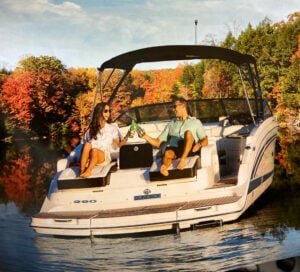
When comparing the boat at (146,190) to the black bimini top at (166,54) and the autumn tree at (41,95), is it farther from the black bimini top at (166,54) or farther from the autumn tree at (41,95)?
the autumn tree at (41,95)

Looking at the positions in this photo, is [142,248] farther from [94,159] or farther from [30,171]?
[30,171]

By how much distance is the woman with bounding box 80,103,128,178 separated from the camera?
283 centimetres

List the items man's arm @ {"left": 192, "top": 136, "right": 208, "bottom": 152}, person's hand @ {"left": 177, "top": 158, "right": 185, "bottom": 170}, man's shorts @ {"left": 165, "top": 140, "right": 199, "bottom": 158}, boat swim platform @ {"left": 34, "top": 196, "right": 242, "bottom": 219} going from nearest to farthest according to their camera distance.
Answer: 1. boat swim platform @ {"left": 34, "top": 196, "right": 242, "bottom": 219}
2. person's hand @ {"left": 177, "top": 158, "right": 185, "bottom": 170}
3. man's shorts @ {"left": 165, "top": 140, "right": 199, "bottom": 158}
4. man's arm @ {"left": 192, "top": 136, "right": 208, "bottom": 152}

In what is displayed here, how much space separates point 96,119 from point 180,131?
0.50 m

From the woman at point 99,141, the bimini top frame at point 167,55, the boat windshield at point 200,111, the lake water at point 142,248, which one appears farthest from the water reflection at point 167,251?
the boat windshield at point 200,111

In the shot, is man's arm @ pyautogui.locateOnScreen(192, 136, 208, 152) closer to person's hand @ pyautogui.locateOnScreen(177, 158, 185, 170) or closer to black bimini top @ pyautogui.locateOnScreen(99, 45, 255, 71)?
person's hand @ pyautogui.locateOnScreen(177, 158, 185, 170)

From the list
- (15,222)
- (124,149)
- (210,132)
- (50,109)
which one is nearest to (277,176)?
(210,132)

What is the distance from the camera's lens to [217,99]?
3.29 meters

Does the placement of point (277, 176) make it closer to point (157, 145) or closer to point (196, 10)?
point (157, 145)

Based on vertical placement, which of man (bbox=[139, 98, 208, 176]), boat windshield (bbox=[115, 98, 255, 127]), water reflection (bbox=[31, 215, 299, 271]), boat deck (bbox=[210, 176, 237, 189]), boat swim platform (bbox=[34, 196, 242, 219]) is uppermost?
boat windshield (bbox=[115, 98, 255, 127])

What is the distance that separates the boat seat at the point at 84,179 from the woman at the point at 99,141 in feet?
0.08

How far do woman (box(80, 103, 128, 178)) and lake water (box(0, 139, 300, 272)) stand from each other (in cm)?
15

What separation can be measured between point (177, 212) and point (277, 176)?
6.04 ft

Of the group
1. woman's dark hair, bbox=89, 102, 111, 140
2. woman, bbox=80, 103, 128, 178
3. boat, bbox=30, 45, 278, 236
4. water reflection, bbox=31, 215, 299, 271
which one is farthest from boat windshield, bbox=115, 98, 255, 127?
water reflection, bbox=31, 215, 299, 271
